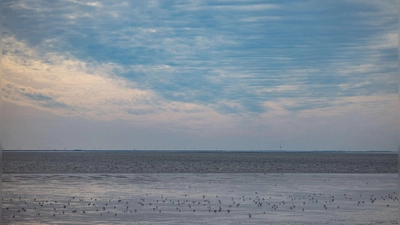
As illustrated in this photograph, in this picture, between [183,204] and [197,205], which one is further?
[183,204]

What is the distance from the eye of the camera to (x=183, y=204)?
1489 inches

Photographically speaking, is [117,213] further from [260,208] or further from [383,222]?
[383,222]

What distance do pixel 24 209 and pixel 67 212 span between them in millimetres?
3602

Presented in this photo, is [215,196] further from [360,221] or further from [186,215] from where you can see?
[360,221]

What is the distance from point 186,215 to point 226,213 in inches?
115

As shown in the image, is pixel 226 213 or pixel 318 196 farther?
pixel 318 196

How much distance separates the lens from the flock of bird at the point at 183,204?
112 ft

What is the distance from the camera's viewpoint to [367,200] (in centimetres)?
4112

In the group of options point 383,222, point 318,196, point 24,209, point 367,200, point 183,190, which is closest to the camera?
point 383,222

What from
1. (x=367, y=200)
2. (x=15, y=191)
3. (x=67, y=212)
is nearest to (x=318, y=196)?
(x=367, y=200)

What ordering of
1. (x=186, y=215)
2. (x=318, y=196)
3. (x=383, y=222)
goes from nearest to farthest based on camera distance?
(x=383, y=222)
(x=186, y=215)
(x=318, y=196)

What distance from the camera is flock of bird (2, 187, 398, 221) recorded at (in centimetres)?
3409

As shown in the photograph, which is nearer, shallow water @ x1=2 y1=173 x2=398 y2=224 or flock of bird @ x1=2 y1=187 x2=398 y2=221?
shallow water @ x1=2 y1=173 x2=398 y2=224

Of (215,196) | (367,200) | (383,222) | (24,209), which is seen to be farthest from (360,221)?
(24,209)
